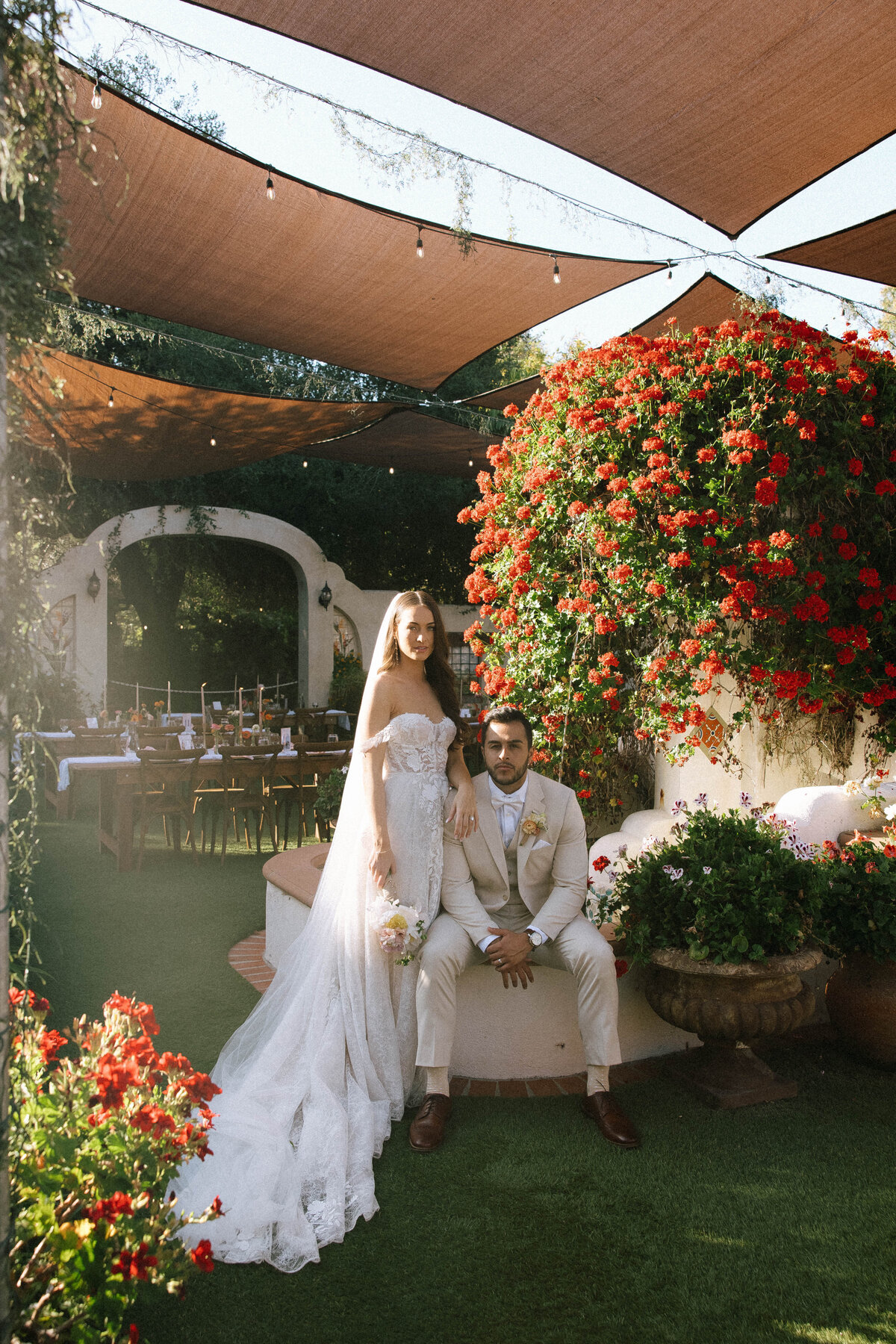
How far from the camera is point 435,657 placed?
12.4 feet

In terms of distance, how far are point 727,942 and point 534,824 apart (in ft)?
2.59

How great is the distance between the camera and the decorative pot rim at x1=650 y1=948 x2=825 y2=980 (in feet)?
10.6

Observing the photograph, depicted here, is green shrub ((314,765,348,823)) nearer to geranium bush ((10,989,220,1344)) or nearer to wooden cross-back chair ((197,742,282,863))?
wooden cross-back chair ((197,742,282,863))

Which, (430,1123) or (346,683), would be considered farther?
(346,683)

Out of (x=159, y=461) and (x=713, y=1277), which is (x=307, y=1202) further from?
(x=159, y=461)

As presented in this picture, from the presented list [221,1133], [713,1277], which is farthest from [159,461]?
[713,1277]

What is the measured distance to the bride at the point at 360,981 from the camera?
280cm

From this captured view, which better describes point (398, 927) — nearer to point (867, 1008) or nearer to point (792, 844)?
point (792, 844)

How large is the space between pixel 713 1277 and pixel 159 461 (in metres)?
8.98

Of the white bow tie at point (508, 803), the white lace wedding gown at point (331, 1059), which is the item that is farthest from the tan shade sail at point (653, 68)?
the white bow tie at point (508, 803)

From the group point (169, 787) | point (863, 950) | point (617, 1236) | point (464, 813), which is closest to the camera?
point (617, 1236)

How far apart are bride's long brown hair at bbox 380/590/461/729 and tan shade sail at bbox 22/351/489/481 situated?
3402 mm

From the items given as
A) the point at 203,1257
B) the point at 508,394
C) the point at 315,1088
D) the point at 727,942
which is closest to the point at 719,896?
the point at 727,942

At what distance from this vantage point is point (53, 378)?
1.59 m
